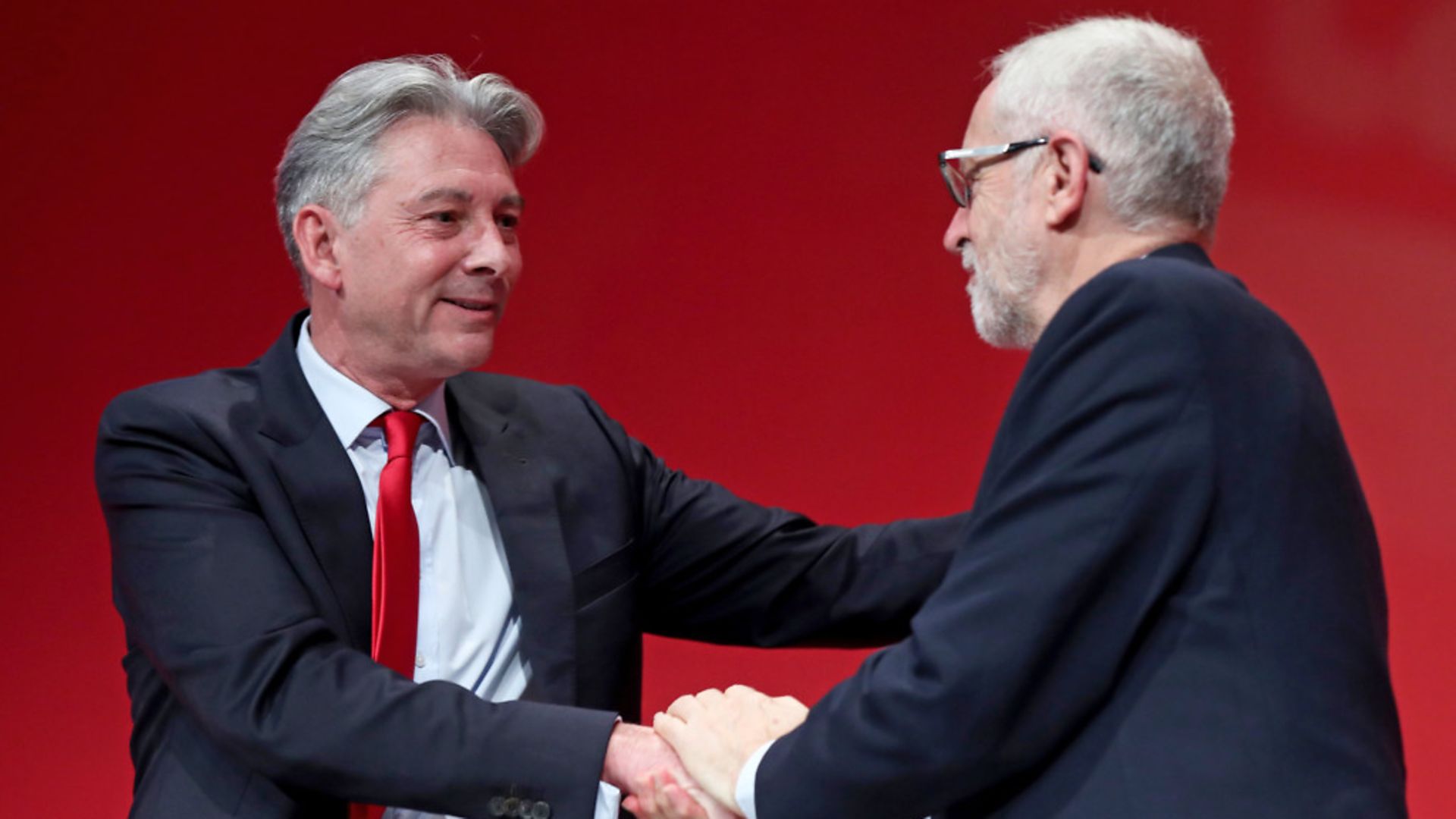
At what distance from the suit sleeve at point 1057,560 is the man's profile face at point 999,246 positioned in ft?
0.72

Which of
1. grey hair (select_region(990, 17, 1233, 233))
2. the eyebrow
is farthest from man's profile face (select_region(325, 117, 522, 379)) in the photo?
grey hair (select_region(990, 17, 1233, 233))

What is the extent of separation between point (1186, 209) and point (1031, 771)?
0.54 meters

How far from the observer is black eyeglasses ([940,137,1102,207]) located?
152 centimetres

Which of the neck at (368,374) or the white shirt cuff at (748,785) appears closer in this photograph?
the white shirt cuff at (748,785)

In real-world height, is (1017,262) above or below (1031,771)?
above

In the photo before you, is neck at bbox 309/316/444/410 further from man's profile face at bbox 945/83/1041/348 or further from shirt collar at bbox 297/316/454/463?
man's profile face at bbox 945/83/1041/348

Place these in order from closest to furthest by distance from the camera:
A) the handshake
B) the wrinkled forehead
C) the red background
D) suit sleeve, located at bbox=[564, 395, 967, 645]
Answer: the wrinkled forehead < the handshake < suit sleeve, located at bbox=[564, 395, 967, 645] < the red background

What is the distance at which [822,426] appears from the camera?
299cm

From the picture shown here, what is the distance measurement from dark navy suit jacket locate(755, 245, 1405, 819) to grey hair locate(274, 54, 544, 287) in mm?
999

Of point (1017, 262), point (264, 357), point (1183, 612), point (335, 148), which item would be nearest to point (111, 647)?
point (264, 357)

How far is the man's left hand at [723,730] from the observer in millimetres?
1705

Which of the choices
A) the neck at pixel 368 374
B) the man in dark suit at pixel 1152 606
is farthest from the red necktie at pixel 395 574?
the man in dark suit at pixel 1152 606

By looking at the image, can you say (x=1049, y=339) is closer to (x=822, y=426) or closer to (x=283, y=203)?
(x=283, y=203)

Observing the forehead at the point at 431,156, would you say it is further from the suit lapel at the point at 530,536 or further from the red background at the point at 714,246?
the red background at the point at 714,246
